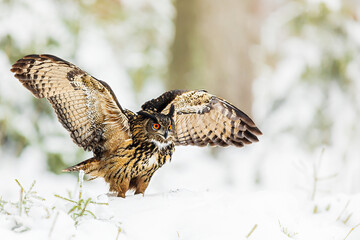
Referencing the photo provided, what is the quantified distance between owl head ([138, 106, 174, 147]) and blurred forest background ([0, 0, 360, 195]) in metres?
1.87

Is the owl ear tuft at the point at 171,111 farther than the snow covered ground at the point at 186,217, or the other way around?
the owl ear tuft at the point at 171,111

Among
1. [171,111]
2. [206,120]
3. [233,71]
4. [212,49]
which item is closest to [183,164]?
[233,71]

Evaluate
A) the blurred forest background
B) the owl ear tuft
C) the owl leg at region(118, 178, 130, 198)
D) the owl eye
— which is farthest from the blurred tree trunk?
Result: the owl leg at region(118, 178, 130, 198)

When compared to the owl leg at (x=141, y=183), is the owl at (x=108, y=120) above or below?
above

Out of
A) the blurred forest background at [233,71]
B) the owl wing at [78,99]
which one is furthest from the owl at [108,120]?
the blurred forest background at [233,71]

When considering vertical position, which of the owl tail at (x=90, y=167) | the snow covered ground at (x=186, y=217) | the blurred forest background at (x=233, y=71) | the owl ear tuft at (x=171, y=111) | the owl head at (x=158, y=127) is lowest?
the snow covered ground at (x=186, y=217)

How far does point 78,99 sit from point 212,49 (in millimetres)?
5287

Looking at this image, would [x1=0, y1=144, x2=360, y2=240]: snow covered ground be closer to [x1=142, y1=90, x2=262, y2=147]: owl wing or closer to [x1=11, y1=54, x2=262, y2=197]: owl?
[x1=11, y1=54, x2=262, y2=197]: owl

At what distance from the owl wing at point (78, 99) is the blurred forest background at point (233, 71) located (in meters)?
2.29

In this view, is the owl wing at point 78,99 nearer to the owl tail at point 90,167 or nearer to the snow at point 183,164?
the owl tail at point 90,167

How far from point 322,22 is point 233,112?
3948 mm

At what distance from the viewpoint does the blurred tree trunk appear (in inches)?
330

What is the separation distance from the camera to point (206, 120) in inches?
164

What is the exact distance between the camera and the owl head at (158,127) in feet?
11.8
